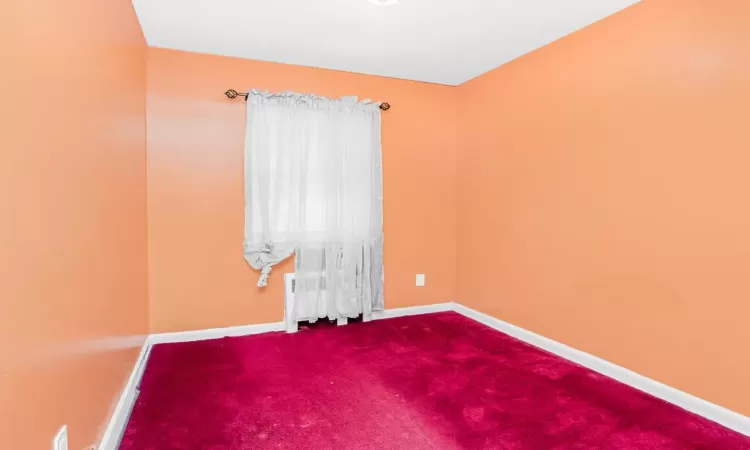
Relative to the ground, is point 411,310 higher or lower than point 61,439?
lower

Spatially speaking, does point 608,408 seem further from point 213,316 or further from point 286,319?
point 213,316

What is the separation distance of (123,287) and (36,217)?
120 centimetres

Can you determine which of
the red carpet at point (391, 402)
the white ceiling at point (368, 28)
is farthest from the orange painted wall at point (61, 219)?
the white ceiling at point (368, 28)

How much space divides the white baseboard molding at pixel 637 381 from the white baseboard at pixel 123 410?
2669 millimetres

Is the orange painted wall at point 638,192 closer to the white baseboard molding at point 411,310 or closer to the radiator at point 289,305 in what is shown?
the white baseboard molding at point 411,310

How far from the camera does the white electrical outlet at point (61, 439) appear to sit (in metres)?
1.21

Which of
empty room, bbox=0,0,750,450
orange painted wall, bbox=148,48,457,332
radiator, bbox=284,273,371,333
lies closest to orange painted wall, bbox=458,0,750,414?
empty room, bbox=0,0,750,450

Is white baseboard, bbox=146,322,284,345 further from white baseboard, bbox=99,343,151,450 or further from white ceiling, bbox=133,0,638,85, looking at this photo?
white ceiling, bbox=133,0,638,85

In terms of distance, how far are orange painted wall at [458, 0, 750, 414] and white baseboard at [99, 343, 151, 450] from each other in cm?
270

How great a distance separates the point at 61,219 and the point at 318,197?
7.52 feet

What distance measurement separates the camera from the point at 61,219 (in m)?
1.27

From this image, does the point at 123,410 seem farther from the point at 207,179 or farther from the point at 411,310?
the point at 411,310

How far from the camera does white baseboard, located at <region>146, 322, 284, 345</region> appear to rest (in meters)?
3.13

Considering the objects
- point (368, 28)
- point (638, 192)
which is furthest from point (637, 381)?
point (368, 28)
